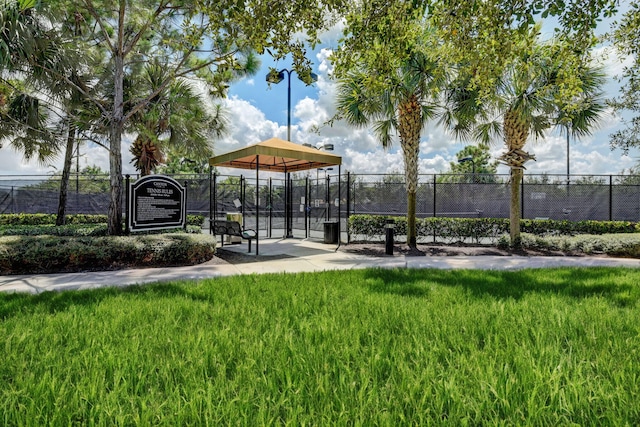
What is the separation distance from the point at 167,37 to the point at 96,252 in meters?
6.67

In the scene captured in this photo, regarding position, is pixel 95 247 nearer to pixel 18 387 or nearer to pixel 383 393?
Result: pixel 18 387

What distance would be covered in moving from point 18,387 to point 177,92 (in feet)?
36.8

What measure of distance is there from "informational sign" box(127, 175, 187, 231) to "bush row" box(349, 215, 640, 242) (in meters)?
5.89

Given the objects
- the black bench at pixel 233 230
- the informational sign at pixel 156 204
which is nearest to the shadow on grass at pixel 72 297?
the black bench at pixel 233 230

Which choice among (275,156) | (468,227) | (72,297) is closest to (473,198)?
(468,227)

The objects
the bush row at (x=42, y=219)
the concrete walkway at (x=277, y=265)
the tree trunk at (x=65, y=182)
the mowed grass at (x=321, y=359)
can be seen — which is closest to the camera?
the mowed grass at (x=321, y=359)

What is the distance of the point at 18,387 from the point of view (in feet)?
6.82

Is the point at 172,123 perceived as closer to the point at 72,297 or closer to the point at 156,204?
the point at 156,204

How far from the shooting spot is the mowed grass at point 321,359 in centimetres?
179

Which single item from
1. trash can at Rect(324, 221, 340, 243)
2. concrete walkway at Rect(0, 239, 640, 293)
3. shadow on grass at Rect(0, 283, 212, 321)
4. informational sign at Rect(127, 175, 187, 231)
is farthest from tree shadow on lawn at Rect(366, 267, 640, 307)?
informational sign at Rect(127, 175, 187, 231)

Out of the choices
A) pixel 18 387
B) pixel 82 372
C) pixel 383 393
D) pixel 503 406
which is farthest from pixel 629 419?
pixel 18 387

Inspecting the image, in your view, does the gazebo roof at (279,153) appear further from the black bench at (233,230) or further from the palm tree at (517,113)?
the palm tree at (517,113)

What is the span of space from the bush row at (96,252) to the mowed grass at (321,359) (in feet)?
9.03

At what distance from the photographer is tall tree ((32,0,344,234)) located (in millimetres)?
4273
